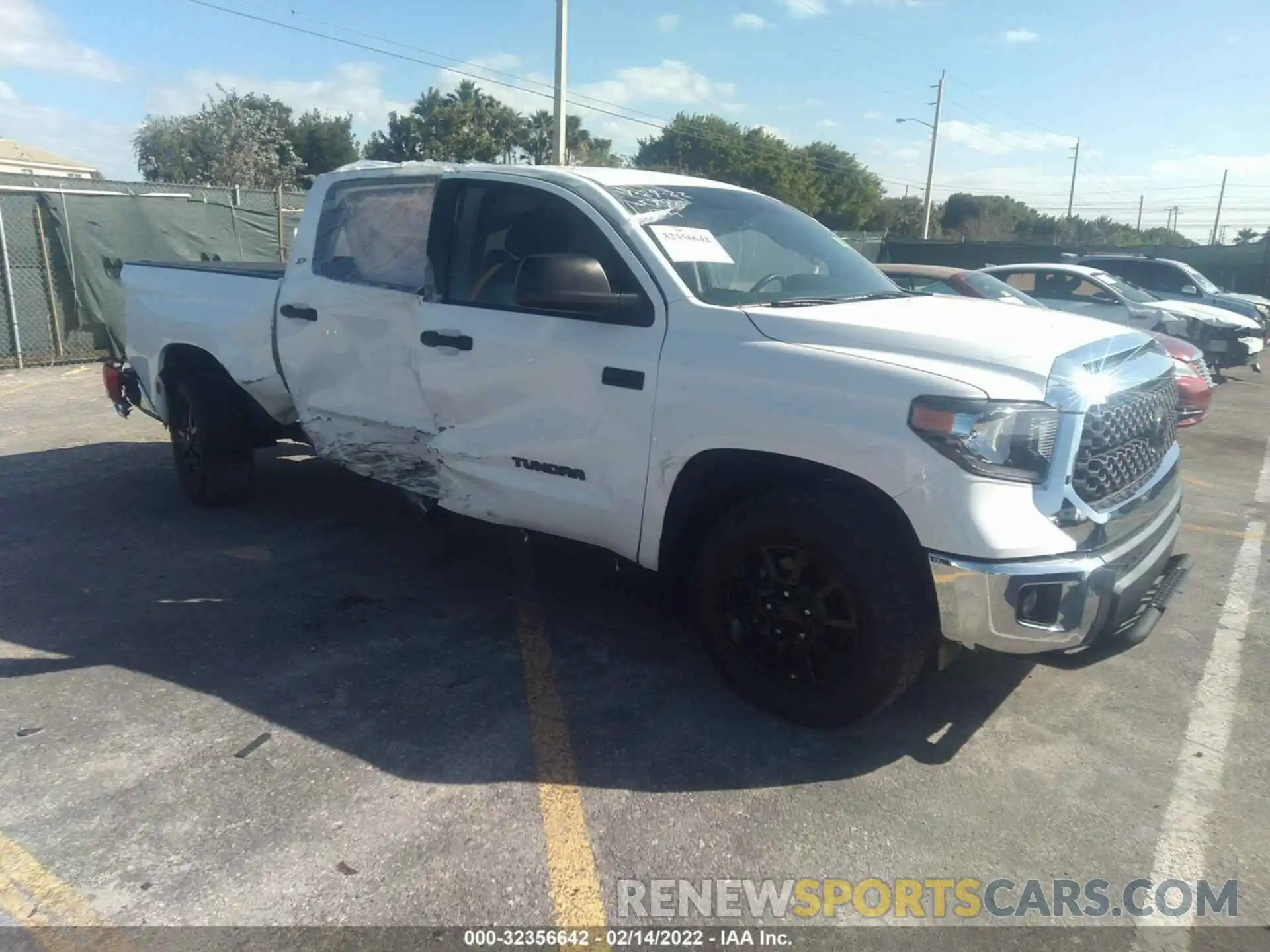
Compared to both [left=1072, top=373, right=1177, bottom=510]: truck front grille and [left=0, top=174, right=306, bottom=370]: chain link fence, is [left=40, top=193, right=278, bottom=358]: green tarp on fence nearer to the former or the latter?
[left=0, top=174, right=306, bottom=370]: chain link fence

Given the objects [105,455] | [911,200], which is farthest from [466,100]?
[105,455]

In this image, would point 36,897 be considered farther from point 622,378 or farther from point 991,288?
point 991,288

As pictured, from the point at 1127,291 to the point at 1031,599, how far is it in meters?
12.5

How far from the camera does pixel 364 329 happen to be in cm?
477

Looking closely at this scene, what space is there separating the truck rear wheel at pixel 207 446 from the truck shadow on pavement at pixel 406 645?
183mm

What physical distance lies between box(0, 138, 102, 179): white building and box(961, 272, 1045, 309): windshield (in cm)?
4450

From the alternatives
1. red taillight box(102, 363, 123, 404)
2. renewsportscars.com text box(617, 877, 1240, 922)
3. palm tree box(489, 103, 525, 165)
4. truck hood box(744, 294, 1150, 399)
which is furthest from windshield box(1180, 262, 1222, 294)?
palm tree box(489, 103, 525, 165)

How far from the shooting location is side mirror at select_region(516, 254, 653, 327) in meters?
3.70

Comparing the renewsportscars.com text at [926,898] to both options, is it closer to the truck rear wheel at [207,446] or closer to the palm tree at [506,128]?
the truck rear wheel at [207,446]

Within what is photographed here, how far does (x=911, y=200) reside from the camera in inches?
3236

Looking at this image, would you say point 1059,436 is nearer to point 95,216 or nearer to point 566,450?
point 566,450

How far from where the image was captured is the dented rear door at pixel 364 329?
4645mm

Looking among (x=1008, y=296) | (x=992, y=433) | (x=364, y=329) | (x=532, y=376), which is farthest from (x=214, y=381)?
(x=1008, y=296)

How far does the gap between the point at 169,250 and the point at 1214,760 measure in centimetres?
1340
